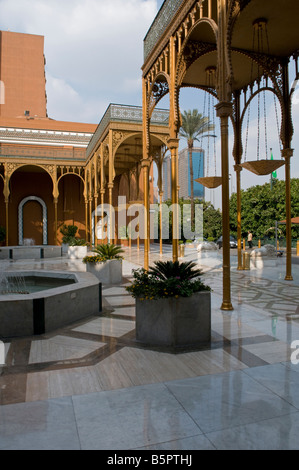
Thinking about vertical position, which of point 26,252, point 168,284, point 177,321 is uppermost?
point 168,284

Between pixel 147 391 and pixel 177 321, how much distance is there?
1361 millimetres

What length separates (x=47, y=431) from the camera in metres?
2.61

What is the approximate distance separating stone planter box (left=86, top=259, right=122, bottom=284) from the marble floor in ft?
14.3

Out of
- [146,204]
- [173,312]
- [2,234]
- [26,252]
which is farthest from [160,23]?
[2,234]

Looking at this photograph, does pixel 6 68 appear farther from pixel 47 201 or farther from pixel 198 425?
pixel 198 425

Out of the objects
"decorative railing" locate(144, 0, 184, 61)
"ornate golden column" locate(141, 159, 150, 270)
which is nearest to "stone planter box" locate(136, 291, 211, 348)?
"ornate golden column" locate(141, 159, 150, 270)

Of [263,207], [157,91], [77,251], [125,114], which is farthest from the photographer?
[263,207]

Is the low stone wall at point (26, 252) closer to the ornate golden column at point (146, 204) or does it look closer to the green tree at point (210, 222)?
the ornate golden column at point (146, 204)

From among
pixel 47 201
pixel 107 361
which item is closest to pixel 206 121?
pixel 47 201

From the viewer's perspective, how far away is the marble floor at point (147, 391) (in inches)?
99.0

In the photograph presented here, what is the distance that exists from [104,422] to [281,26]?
9727 mm

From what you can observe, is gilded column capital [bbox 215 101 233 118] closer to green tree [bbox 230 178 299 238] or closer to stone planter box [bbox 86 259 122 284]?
stone planter box [bbox 86 259 122 284]

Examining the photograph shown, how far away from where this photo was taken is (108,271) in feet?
33.1

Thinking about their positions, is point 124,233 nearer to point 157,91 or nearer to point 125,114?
point 125,114
